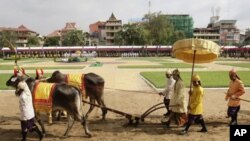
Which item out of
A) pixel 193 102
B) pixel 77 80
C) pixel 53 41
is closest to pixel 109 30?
pixel 53 41

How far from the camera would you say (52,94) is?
9609 millimetres

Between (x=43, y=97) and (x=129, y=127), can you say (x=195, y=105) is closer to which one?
(x=129, y=127)

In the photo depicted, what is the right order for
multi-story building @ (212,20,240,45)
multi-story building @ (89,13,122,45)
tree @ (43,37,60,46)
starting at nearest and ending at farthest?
1. tree @ (43,37,60,46)
2. multi-story building @ (89,13,122,45)
3. multi-story building @ (212,20,240,45)

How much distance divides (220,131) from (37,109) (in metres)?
5.08

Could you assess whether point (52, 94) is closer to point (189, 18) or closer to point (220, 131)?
point (220, 131)

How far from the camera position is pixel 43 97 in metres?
9.66

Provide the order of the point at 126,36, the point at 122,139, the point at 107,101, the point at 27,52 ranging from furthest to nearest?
the point at 126,36 < the point at 27,52 < the point at 107,101 < the point at 122,139

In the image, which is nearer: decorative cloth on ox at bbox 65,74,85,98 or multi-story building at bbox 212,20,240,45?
decorative cloth on ox at bbox 65,74,85,98

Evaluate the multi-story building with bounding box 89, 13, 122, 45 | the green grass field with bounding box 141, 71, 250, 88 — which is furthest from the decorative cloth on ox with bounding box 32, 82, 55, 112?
the multi-story building with bounding box 89, 13, 122, 45

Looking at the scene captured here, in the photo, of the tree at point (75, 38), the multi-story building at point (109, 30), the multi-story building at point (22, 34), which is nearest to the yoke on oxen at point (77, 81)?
the tree at point (75, 38)

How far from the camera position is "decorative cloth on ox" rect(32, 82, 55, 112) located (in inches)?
379

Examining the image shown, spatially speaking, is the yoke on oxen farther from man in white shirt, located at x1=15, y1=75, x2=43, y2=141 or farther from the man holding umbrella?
the man holding umbrella

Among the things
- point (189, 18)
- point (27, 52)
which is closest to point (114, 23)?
point (189, 18)

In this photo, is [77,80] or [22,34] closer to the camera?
[77,80]
